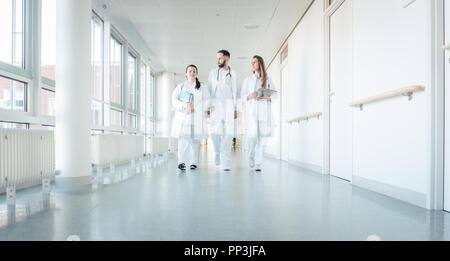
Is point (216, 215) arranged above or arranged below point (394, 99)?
below

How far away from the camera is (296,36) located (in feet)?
20.8

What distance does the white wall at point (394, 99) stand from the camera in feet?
7.59

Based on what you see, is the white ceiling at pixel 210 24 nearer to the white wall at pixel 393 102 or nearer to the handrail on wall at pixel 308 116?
the handrail on wall at pixel 308 116

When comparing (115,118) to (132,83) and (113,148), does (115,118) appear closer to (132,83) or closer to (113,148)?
(113,148)

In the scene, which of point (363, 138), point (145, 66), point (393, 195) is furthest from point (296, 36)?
point (145, 66)

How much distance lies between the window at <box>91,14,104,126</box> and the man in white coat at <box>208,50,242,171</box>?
7.70 ft

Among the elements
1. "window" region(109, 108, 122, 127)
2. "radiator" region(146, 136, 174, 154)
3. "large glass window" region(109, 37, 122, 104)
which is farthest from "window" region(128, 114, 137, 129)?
"radiator" region(146, 136, 174, 154)

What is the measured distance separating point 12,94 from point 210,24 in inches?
158

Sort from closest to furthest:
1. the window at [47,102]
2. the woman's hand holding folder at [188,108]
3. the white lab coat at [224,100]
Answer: the window at [47,102]
the woman's hand holding folder at [188,108]
the white lab coat at [224,100]

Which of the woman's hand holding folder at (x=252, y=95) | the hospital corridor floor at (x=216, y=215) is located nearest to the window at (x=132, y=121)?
the woman's hand holding folder at (x=252, y=95)

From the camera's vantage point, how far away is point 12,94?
342cm

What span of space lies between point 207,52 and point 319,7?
4288 millimetres

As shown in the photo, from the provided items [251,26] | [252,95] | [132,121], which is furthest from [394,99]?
[132,121]

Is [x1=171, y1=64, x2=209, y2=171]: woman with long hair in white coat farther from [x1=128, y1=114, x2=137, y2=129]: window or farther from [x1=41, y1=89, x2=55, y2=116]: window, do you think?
[x1=128, y1=114, x2=137, y2=129]: window
